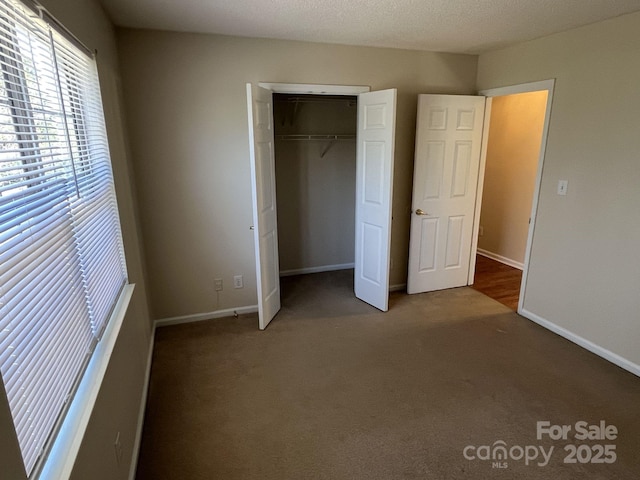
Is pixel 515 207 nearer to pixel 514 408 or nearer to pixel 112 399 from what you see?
pixel 514 408

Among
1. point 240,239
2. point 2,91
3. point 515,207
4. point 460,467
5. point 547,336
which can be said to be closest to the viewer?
point 2,91

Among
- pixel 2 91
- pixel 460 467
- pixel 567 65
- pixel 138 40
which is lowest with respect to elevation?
pixel 460 467

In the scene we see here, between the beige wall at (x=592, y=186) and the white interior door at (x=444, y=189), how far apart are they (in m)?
0.64

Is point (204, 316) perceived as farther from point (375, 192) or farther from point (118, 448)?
point (375, 192)

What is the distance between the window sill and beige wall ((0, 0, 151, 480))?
36 millimetres

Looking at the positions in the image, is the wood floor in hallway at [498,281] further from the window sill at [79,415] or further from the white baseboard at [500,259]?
the window sill at [79,415]

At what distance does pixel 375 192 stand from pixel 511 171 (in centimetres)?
236

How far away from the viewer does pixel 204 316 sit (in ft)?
11.1

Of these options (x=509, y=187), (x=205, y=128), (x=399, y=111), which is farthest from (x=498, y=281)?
(x=205, y=128)

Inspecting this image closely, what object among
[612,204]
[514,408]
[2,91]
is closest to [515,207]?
[612,204]

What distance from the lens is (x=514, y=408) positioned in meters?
2.21

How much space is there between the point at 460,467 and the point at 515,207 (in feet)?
12.1

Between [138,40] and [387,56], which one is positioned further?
[387,56]

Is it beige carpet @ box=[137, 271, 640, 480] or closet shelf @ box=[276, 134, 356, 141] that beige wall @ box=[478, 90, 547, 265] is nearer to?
beige carpet @ box=[137, 271, 640, 480]
